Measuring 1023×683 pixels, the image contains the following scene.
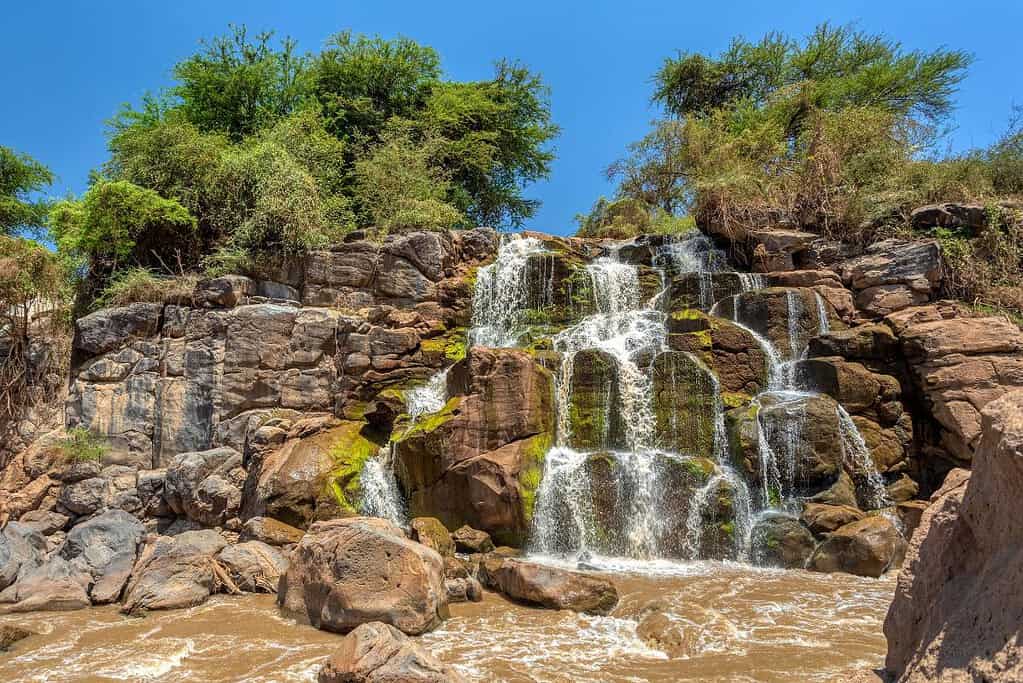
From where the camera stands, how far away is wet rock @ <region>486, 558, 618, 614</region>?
24.0ft

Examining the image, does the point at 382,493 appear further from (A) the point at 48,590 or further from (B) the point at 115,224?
(B) the point at 115,224

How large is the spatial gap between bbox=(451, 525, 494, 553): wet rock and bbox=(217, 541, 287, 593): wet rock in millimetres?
2488

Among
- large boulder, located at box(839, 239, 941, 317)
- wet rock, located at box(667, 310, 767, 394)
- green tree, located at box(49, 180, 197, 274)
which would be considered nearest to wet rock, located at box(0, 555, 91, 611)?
green tree, located at box(49, 180, 197, 274)

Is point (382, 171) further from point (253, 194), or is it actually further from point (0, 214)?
point (0, 214)

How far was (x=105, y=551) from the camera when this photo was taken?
8820mm

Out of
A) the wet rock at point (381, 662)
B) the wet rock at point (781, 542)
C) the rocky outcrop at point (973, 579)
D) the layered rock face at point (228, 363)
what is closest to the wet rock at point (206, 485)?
the layered rock face at point (228, 363)

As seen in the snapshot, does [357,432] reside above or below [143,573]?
above

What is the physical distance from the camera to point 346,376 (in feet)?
45.0

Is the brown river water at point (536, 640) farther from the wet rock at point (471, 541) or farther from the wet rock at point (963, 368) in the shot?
the wet rock at point (963, 368)

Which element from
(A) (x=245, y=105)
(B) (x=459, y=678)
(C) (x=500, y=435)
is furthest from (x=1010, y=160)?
(A) (x=245, y=105)

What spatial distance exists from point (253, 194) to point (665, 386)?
12.0 metres

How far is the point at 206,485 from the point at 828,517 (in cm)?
1047

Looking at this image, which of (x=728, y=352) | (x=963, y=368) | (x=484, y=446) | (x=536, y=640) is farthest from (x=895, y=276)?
(x=536, y=640)

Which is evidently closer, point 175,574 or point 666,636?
point 666,636
